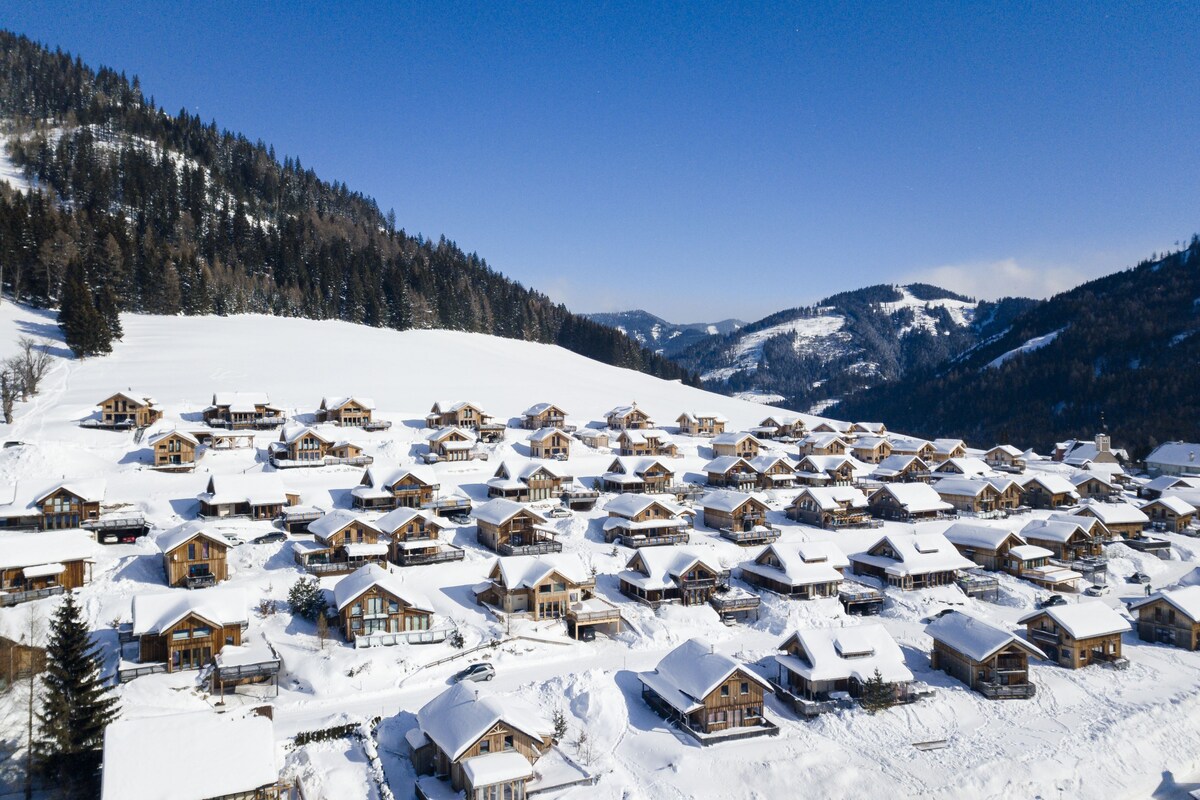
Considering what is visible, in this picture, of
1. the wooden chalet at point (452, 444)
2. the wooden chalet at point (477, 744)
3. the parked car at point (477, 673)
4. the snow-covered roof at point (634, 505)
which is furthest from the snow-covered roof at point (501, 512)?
the wooden chalet at point (477, 744)

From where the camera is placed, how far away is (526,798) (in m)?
24.0

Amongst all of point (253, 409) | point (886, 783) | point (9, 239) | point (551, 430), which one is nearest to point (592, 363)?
point (551, 430)

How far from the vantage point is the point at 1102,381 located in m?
145

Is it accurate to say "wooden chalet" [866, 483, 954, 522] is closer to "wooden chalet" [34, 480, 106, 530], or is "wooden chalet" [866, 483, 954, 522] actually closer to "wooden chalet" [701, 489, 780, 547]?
"wooden chalet" [701, 489, 780, 547]

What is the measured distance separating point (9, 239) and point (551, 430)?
70.1 metres

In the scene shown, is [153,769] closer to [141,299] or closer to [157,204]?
[141,299]

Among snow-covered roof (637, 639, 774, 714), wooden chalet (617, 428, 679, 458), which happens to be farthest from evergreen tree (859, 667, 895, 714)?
wooden chalet (617, 428, 679, 458)

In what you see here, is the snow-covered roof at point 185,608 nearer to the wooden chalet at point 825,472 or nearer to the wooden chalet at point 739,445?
the wooden chalet at point 825,472

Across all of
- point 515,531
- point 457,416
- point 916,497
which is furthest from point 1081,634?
point 457,416

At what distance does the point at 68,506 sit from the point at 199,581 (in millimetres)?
11514

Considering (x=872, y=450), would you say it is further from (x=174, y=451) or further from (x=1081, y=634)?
(x=174, y=451)

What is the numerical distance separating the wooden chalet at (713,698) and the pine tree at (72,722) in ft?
65.2

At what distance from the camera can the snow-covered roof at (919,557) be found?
4562 centimetres

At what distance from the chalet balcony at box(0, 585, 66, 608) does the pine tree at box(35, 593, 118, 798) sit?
13.1 meters
